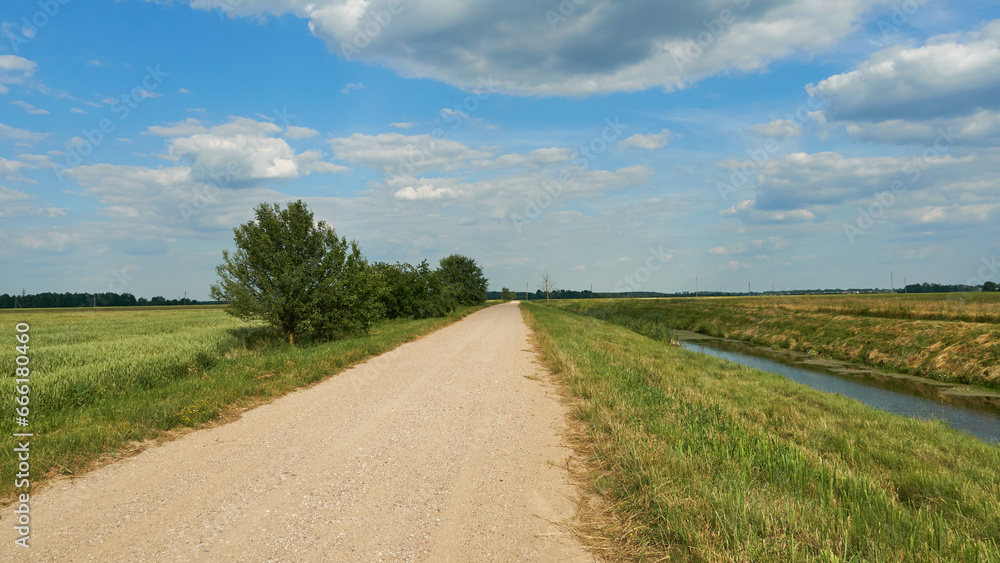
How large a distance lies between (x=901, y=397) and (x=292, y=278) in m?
22.5

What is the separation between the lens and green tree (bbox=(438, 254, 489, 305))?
253 feet

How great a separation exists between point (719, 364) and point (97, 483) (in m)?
18.1

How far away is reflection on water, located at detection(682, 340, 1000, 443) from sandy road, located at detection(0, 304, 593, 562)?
11583mm

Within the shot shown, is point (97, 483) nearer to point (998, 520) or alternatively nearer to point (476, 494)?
point (476, 494)

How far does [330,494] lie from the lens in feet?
15.0

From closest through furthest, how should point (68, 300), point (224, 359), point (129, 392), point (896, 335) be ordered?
point (129, 392) → point (224, 359) → point (896, 335) → point (68, 300)

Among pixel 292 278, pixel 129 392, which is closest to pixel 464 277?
pixel 292 278

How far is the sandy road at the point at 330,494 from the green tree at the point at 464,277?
64.0 metres

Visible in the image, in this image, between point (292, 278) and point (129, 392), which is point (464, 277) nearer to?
point (292, 278)

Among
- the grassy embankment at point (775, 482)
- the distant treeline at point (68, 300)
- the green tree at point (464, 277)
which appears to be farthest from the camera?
the distant treeline at point (68, 300)

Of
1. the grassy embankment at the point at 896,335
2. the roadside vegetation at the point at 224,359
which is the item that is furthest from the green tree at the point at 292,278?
the grassy embankment at the point at 896,335

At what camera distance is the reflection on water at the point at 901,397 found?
11.9 metres

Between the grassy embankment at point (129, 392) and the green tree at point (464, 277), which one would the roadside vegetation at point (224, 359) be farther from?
the green tree at point (464, 277)

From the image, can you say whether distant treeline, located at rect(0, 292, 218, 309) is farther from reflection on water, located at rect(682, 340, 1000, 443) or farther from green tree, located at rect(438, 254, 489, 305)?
reflection on water, located at rect(682, 340, 1000, 443)
